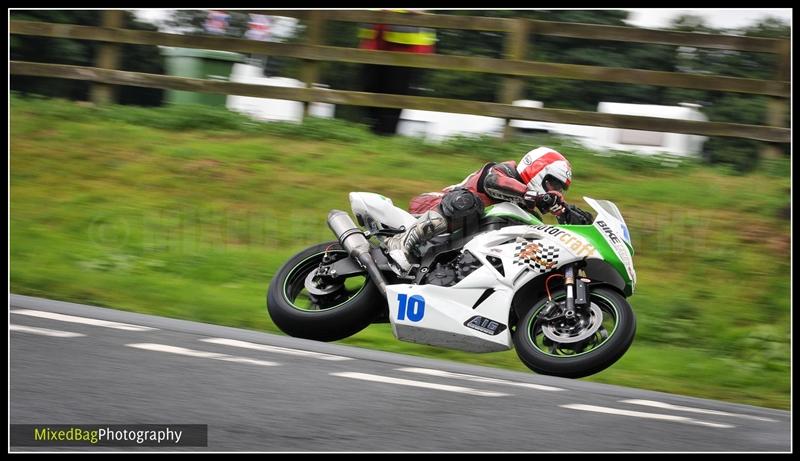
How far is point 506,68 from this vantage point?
13.3m

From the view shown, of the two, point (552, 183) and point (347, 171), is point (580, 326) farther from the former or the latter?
point (347, 171)

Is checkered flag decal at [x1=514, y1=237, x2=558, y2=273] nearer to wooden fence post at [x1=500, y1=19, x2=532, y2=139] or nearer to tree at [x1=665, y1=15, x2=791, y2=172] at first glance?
wooden fence post at [x1=500, y1=19, x2=532, y2=139]

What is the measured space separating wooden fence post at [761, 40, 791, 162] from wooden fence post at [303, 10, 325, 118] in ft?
16.9

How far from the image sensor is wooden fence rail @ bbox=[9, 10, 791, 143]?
41.5 feet

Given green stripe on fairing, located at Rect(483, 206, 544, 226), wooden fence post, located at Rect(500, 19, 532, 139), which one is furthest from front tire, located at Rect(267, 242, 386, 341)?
wooden fence post, located at Rect(500, 19, 532, 139)

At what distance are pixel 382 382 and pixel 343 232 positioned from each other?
1018 millimetres

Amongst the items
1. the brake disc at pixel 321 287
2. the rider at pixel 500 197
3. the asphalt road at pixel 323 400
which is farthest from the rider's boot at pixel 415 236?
the asphalt road at pixel 323 400

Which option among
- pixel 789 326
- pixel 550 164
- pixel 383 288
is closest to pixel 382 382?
pixel 383 288

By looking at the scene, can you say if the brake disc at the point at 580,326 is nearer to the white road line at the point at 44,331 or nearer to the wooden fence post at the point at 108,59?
the white road line at the point at 44,331

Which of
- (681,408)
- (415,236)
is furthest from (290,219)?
(681,408)

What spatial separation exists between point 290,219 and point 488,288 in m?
4.84

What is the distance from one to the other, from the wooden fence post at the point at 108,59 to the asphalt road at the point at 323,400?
678cm

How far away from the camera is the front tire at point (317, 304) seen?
24.6 ft

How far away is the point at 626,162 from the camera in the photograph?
42.2ft
